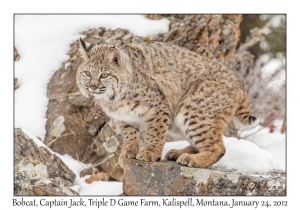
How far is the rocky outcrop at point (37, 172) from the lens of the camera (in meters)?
6.08

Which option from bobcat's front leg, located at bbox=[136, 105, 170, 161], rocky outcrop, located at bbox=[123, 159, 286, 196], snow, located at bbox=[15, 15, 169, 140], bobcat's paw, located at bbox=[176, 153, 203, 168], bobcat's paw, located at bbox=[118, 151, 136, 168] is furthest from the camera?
snow, located at bbox=[15, 15, 169, 140]

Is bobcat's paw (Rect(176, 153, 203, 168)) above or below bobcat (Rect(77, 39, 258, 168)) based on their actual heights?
below

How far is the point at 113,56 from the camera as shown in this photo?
6.13m

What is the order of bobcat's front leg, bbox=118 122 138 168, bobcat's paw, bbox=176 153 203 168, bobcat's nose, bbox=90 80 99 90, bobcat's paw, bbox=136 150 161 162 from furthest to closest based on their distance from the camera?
bobcat's front leg, bbox=118 122 138 168 < bobcat's paw, bbox=136 150 161 162 < bobcat's paw, bbox=176 153 203 168 < bobcat's nose, bbox=90 80 99 90

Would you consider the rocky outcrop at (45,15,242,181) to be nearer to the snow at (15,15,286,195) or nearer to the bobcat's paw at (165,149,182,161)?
the snow at (15,15,286,195)

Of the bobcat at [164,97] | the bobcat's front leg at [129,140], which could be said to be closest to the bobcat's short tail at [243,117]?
the bobcat at [164,97]

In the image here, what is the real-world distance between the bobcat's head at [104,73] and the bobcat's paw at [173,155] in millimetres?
1219

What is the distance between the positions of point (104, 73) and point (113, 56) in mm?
295

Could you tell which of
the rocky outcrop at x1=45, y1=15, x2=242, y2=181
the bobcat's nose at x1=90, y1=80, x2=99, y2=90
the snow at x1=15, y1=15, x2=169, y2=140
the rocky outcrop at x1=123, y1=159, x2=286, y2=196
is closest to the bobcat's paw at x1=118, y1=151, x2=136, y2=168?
the rocky outcrop at x1=123, y1=159, x2=286, y2=196

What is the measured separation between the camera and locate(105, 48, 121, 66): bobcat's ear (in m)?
6.11

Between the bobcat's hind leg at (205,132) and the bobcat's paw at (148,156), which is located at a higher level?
the bobcat's hind leg at (205,132)

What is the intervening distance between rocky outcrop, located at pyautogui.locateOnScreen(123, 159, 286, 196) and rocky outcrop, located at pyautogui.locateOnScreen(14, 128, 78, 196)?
1119mm

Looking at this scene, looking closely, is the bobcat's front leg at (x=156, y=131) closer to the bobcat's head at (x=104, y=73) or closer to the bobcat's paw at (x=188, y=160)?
the bobcat's paw at (x=188, y=160)
